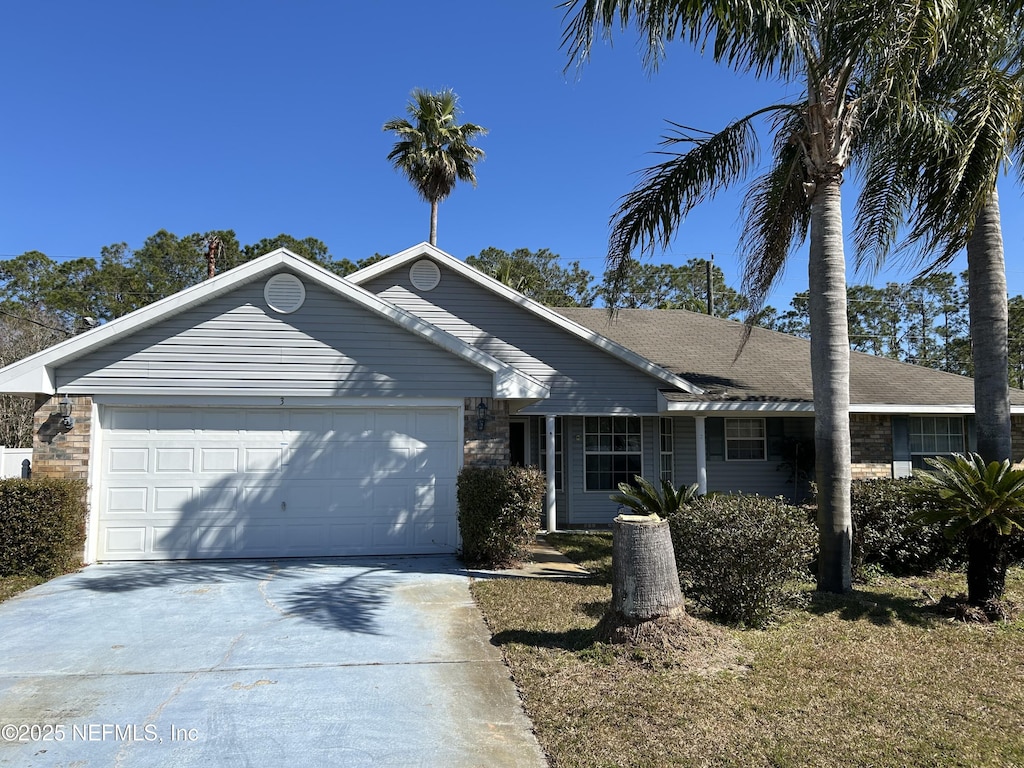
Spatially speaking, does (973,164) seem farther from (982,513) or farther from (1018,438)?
(1018,438)

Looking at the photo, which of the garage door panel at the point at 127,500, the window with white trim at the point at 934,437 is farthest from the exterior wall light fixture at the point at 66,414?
the window with white trim at the point at 934,437

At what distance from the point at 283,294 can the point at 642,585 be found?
6.60 m

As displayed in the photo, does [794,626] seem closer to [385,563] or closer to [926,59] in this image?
[385,563]

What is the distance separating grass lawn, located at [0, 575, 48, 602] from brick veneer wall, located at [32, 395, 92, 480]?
4.48 ft

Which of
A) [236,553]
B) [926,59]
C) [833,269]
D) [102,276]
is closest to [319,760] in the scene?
[236,553]

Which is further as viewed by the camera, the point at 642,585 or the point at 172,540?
the point at 172,540

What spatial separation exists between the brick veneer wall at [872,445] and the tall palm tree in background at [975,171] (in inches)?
203

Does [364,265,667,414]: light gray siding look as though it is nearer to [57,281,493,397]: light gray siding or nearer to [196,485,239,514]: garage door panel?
[57,281,493,397]: light gray siding

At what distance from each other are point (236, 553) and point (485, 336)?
254 inches

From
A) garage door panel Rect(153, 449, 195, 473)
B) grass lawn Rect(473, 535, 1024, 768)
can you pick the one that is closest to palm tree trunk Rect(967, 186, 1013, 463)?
grass lawn Rect(473, 535, 1024, 768)

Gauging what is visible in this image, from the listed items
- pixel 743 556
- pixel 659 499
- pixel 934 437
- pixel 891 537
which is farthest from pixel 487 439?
pixel 934 437

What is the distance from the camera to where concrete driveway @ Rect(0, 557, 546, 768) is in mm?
4246

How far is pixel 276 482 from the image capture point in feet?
32.6

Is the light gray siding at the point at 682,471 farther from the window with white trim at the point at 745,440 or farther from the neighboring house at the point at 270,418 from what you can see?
the neighboring house at the point at 270,418
